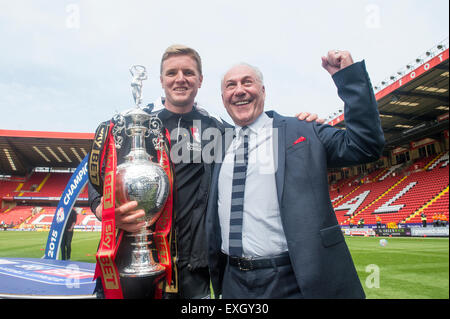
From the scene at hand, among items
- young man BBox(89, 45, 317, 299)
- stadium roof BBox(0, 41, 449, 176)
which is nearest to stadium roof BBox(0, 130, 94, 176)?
stadium roof BBox(0, 41, 449, 176)

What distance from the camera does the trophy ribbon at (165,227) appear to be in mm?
1669

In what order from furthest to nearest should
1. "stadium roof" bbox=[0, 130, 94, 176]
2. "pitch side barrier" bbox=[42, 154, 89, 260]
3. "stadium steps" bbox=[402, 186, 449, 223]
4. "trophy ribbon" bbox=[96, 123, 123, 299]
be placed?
"stadium roof" bbox=[0, 130, 94, 176] → "stadium steps" bbox=[402, 186, 449, 223] → "pitch side barrier" bbox=[42, 154, 89, 260] → "trophy ribbon" bbox=[96, 123, 123, 299]

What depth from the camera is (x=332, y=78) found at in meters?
1.51

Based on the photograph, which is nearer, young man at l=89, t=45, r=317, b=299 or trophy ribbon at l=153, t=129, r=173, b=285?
trophy ribbon at l=153, t=129, r=173, b=285

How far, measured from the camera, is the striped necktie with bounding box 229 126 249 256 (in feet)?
5.30

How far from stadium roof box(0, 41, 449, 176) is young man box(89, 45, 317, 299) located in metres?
14.7

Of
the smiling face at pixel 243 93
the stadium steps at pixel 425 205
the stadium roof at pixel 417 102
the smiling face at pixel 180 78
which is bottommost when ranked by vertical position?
the stadium steps at pixel 425 205

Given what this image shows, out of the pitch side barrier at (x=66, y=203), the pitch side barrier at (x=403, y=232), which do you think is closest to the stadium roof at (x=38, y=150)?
the pitch side barrier at (x=66, y=203)

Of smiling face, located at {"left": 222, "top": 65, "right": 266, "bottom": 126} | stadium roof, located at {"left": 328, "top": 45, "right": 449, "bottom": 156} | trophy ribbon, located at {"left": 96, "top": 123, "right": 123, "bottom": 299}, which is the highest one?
stadium roof, located at {"left": 328, "top": 45, "right": 449, "bottom": 156}

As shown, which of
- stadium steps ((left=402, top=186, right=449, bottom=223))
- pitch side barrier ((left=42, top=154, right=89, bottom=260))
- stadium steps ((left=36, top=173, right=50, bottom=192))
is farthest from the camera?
stadium steps ((left=36, top=173, right=50, bottom=192))

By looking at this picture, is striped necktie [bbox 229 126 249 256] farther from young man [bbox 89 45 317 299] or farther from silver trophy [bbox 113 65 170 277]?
silver trophy [bbox 113 65 170 277]

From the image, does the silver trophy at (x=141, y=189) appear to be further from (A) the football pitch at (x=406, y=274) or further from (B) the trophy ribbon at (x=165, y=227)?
(A) the football pitch at (x=406, y=274)

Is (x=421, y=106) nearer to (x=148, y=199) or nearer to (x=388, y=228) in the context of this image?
(x=388, y=228)

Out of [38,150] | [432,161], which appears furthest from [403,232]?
[38,150]
